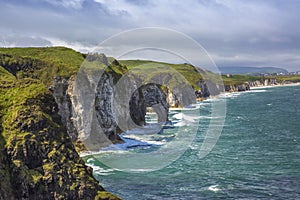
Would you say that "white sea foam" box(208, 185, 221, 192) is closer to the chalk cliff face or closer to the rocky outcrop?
the rocky outcrop

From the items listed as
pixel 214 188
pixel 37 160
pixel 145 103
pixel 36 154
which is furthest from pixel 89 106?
pixel 37 160

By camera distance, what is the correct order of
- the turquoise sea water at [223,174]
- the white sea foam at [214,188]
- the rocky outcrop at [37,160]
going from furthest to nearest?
the white sea foam at [214,188] → the turquoise sea water at [223,174] → the rocky outcrop at [37,160]

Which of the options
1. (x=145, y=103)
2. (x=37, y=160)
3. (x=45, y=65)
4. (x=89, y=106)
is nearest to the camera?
(x=37, y=160)

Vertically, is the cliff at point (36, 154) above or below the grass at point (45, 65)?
below

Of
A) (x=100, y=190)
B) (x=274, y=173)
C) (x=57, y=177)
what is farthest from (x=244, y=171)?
(x=57, y=177)

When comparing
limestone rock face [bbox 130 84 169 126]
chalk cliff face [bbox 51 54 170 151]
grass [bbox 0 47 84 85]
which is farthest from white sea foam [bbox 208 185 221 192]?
limestone rock face [bbox 130 84 169 126]

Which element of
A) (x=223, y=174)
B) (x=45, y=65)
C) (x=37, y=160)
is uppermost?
(x=45, y=65)

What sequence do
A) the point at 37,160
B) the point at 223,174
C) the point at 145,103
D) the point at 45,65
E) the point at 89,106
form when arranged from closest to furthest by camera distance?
the point at 37,160
the point at 223,174
the point at 89,106
the point at 45,65
the point at 145,103

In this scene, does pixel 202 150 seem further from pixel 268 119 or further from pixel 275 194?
pixel 268 119

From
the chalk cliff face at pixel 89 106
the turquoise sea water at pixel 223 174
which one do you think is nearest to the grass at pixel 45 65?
the chalk cliff face at pixel 89 106

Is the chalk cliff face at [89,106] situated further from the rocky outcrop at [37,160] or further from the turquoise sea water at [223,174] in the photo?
the rocky outcrop at [37,160]

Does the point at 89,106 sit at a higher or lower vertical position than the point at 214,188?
higher

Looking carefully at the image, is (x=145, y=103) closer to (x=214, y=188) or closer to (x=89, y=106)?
(x=89, y=106)
